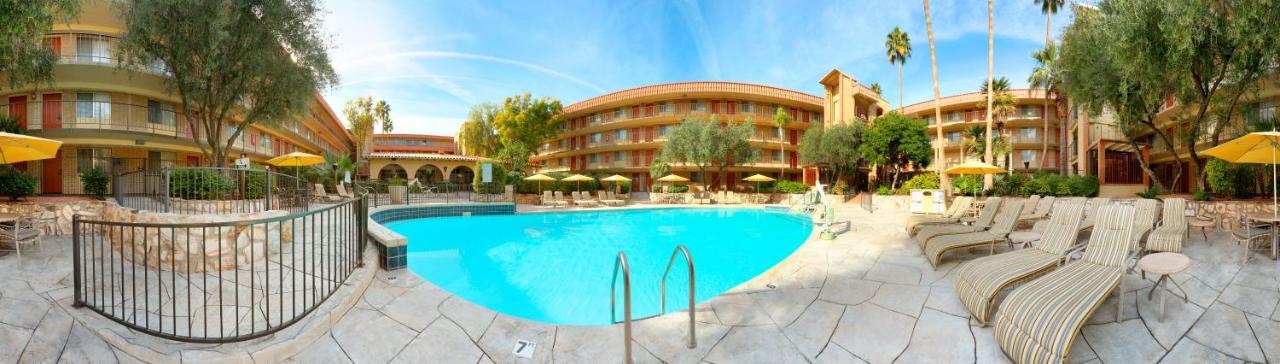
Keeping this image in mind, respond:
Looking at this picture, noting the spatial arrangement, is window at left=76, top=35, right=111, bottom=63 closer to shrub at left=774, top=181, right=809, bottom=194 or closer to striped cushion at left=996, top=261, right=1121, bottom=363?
striped cushion at left=996, top=261, right=1121, bottom=363

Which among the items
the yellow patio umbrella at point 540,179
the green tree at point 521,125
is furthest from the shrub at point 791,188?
the green tree at point 521,125

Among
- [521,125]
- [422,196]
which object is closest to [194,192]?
[422,196]

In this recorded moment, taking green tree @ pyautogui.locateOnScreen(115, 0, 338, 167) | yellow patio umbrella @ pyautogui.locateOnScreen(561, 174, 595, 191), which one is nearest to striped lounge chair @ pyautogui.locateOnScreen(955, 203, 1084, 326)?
green tree @ pyautogui.locateOnScreen(115, 0, 338, 167)

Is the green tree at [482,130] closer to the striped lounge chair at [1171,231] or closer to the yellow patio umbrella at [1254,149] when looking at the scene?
the striped lounge chair at [1171,231]

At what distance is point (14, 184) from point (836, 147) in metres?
33.2

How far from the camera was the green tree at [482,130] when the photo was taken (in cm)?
4022

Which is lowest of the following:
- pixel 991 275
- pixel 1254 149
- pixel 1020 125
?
pixel 991 275

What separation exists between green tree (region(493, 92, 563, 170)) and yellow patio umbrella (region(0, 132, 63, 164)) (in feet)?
93.3

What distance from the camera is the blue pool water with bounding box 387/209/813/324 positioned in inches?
255

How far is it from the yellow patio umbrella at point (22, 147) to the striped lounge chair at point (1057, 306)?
494 inches

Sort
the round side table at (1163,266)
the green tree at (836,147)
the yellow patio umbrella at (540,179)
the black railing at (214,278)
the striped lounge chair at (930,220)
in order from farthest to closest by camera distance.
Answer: the green tree at (836,147) → the yellow patio umbrella at (540,179) → the striped lounge chair at (930,220) → the round side table at (1163,266) → the black railing at (214,278)

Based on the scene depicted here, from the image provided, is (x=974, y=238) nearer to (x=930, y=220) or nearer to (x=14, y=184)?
(x=930, y=220)

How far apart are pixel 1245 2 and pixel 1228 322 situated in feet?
29.4

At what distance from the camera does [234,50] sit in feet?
38.7
